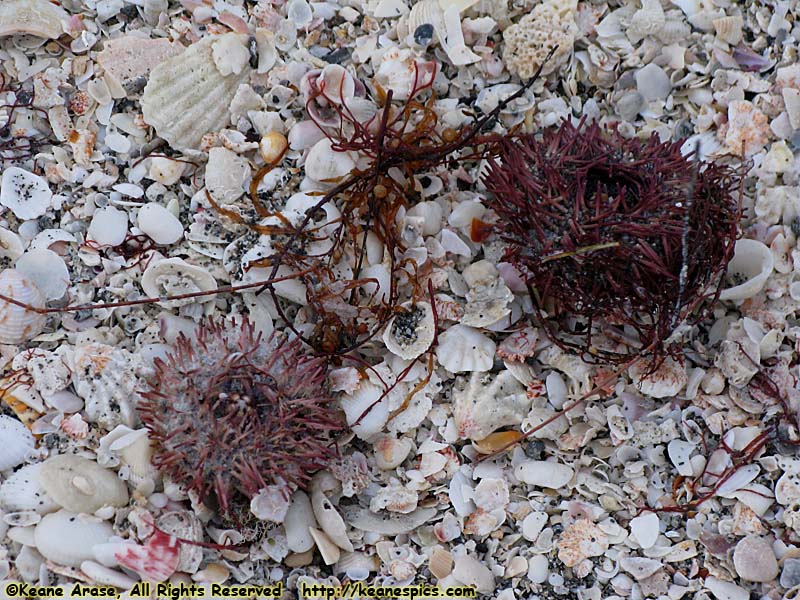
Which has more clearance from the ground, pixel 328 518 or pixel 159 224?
pixel 159 224

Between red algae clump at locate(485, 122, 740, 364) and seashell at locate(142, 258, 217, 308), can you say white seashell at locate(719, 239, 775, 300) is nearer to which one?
red algae clump at locate(485, 122, 740, 364)

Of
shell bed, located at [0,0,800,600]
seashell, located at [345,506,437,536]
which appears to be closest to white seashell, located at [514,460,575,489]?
shell bed, located at [0,0,800,600]

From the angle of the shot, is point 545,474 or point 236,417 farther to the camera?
point 545,474

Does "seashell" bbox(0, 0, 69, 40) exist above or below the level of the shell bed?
above

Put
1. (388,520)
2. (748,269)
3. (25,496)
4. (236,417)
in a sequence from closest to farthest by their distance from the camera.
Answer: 1. (236,417)
2. (25,496)
3. (388,520)
4. (748,269)

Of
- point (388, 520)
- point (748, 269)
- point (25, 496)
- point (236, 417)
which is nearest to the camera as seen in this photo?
point (236, 417)

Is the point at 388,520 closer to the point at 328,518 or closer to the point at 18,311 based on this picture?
the point at 328,518

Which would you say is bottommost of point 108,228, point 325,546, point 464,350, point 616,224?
point 325,546

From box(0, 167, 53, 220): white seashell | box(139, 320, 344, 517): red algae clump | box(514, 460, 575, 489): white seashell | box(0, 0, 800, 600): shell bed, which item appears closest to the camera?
box(139, 320, 344, 517): red algae clump

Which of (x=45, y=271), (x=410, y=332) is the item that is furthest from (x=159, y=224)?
(x=410, y=332)
